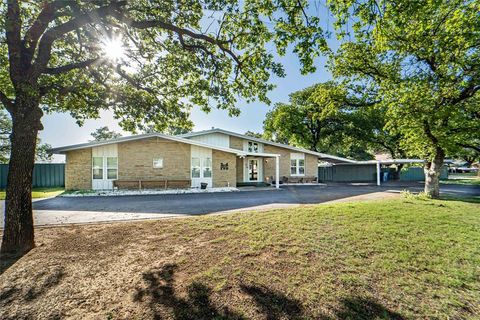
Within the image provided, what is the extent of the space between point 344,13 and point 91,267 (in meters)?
6.72

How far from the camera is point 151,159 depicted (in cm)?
1537

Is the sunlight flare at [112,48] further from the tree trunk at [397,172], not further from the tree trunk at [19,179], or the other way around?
the tree trunk at [397,172]

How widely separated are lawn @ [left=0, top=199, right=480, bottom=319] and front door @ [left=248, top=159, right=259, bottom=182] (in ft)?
47.4

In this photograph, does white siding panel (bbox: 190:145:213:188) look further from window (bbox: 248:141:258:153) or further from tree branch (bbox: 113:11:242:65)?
tree branch (bbox: 113:11:242:65)

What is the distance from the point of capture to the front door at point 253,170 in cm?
2049

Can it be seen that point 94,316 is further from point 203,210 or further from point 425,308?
point 203,210

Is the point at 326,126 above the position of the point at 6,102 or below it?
above

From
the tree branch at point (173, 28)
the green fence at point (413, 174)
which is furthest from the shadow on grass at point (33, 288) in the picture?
the green fence at point (413, 174)

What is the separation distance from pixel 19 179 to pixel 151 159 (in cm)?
1117

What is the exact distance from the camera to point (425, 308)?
2.91 meters

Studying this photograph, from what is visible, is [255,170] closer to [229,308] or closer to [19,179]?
[19,179]

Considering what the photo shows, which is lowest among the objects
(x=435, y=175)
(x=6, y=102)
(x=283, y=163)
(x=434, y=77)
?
(x=435, y=175)

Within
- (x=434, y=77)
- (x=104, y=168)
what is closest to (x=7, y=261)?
(x=104, y=168)

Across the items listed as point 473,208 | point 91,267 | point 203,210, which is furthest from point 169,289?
point 473,208
